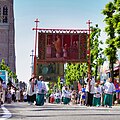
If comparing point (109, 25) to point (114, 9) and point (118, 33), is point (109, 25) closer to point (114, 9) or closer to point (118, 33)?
point (114, 9)

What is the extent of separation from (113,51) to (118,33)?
9.67ft

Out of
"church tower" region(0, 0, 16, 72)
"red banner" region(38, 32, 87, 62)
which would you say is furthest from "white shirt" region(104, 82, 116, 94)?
"church tower" region(0, 0, 16, 72)

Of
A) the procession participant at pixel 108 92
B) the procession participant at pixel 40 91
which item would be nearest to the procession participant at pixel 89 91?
the procession participant at pixel 108 92

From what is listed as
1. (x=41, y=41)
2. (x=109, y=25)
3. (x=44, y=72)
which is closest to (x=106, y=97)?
(x=109, y=25)

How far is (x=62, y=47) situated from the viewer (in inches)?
2160

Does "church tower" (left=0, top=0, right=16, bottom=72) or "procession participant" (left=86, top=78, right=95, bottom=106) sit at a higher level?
"church tower" (left=0, top=0, right=16, bottom=72)

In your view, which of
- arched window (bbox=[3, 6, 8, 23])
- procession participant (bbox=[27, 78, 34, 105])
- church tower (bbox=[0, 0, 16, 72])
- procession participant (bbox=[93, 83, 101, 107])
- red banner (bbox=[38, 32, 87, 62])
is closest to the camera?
procession participant (bbox=[27, 78, 34, 105])

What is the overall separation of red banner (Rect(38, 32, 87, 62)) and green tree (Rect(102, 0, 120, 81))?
7.82m

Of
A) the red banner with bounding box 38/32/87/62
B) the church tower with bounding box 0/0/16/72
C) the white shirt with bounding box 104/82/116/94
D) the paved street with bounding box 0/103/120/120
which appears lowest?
the paved street with bounding box 0/103/120/120

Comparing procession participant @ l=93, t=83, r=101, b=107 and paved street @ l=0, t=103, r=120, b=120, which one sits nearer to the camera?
paved street @ l=0, t=103, r=120, b=120

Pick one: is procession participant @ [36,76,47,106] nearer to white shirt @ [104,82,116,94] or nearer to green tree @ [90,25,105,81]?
white shirt @ [104,82,116,94]

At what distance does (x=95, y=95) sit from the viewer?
104ft

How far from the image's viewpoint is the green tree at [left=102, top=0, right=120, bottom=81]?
39463mm

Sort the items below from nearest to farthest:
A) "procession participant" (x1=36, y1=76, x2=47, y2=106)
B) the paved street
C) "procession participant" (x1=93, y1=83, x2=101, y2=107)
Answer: the paved street < "procession participant" (x1=36, y1=76, x2=47, y2=106) < "procession participant" (x1=93, y1=83, x2=101, y2=107)
